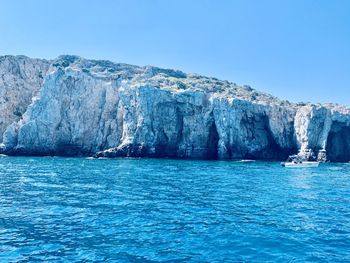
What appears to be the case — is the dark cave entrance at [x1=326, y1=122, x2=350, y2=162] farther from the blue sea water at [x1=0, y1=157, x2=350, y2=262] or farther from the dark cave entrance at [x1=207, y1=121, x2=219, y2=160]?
the blue sea water at [x1=0, y1=157, x2=350, y2=262]

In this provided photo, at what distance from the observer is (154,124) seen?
325ft

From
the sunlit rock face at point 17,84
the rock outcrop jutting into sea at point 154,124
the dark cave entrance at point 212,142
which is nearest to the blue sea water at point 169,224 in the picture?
the rock outcrop jutting into sea at point 154,124

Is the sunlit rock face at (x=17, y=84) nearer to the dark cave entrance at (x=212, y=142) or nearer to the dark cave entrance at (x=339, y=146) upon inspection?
the dark cave entrance at (x=212, y=142)

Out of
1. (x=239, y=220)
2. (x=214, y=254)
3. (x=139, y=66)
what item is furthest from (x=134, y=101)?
(x=214, y=254)

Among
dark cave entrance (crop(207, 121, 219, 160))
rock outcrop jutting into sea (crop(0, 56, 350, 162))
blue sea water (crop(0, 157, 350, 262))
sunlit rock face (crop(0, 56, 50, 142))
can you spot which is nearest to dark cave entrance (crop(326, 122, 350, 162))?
rock outcrop jutting into sea (crop(0, 56, 350, 162))

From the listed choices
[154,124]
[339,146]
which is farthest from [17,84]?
[339,146]

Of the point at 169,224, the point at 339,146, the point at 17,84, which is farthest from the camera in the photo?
the point at 17,84

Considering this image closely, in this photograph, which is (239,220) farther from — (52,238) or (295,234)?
(52,238)

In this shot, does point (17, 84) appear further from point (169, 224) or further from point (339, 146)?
point (169, 224)

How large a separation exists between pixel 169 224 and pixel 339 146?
10037cm

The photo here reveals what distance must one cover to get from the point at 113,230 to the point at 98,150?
8067 cm

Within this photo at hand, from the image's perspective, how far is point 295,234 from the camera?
67.6 ft

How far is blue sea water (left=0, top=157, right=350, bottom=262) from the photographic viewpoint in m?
16.8

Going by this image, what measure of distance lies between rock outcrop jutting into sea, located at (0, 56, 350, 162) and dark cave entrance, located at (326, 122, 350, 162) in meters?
0.42
